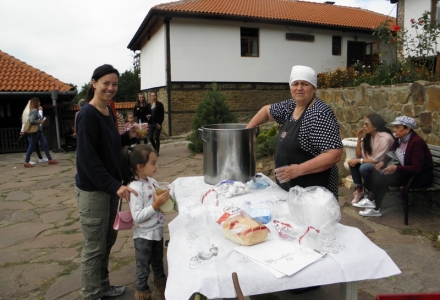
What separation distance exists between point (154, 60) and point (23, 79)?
18.8 ft

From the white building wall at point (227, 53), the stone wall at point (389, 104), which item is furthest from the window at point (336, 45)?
the stone wall at point (389, 104)

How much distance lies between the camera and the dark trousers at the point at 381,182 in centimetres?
432

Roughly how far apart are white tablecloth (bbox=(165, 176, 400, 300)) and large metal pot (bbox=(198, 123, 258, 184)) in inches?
32.3

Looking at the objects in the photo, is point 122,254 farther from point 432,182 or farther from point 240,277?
point 432,182

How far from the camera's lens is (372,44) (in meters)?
18.5

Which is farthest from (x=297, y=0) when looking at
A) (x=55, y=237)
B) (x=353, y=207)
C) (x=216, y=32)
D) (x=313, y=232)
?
(x=313, y=232)

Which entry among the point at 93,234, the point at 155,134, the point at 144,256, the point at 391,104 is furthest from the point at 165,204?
the point at 155,134

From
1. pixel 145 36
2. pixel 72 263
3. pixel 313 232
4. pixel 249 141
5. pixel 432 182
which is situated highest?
pixel 145 36

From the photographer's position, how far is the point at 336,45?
701 inches

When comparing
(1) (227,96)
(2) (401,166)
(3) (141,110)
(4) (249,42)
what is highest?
(4) (249,42)

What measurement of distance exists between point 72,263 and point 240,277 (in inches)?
104

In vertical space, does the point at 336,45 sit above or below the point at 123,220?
above

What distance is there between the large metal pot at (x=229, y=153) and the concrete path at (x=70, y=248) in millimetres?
931

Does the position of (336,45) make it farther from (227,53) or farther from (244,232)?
(244,232)
